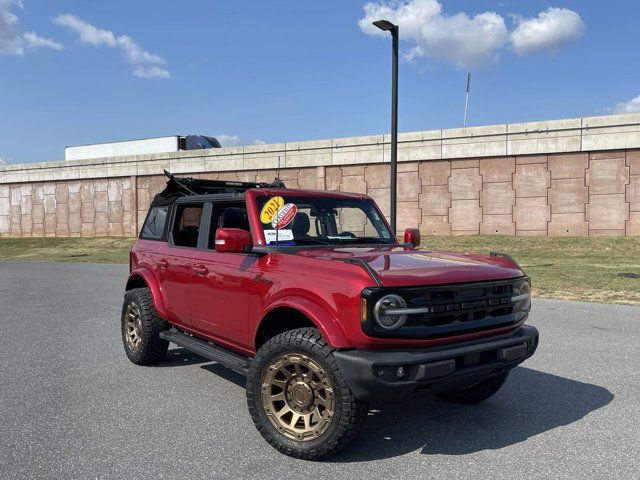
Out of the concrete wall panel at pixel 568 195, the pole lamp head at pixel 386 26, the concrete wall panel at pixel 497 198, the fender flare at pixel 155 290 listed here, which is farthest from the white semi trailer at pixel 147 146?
the fender flare at pixel 155 290

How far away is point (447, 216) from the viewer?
81.1ft

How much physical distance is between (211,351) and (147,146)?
32.2 m

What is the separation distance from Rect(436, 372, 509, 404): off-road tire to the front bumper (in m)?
1.02

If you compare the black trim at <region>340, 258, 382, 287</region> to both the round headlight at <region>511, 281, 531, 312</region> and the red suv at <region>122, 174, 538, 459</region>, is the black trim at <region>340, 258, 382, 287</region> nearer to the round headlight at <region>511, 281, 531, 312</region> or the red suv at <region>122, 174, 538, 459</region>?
the red suv at <region>122, 174, 538, 459</region>

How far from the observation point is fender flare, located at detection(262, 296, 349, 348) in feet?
11.2

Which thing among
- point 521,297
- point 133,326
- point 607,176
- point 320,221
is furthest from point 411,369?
point 607,176

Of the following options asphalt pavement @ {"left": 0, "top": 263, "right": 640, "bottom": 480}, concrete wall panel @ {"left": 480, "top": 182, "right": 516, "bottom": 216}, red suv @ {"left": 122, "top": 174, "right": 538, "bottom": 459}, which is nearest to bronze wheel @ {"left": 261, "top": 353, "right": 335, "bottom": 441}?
red suv @ {"left": 122, "top": 174, "right": 538, "bottom": 459}

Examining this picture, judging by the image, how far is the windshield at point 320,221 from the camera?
4348 mm

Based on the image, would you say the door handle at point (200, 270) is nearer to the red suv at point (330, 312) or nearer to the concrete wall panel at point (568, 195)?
the red suv at point (330, 312)

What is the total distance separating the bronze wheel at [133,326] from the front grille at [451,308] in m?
3.44

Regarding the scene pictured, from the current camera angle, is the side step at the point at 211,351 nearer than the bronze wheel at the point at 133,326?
Yes

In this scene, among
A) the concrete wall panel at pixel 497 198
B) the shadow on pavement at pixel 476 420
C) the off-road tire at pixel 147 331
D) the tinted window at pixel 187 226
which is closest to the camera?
the shadow on pavement at pixel 476 420

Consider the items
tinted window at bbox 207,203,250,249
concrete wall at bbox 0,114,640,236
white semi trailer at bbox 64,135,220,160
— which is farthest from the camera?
white semi trailer at bbox 64,135,220,160

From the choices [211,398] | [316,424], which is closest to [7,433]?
[211,398]
